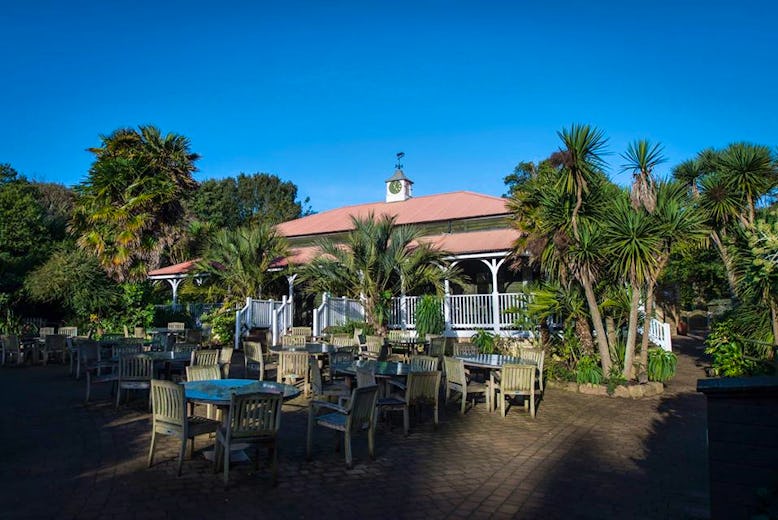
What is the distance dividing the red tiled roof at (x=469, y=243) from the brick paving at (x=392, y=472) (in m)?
10.0

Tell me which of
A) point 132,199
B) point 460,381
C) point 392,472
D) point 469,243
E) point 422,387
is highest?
point 132,199

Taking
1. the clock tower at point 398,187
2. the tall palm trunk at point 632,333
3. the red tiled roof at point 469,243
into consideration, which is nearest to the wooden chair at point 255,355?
the tall palm trunk at point 632,333

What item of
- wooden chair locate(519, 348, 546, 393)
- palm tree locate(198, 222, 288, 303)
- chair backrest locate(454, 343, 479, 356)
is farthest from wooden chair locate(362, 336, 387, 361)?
palm tree locate(198, 222, 288, 303)

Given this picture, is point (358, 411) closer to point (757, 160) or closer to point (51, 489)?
point (51, 489)

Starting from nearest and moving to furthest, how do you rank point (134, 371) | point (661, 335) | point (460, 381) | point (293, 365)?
point (134, 371), point (460, 381), point (293, 365), point (661, 335)

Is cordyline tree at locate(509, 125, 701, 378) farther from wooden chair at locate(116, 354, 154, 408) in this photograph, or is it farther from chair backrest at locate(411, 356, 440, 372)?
wooden chair at locate(116, 354, 154, 408)

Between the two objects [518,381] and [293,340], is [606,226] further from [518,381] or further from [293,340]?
[293,340]

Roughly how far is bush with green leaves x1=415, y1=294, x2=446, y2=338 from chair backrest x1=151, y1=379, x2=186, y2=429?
1232 centimetres

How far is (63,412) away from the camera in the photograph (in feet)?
30.2

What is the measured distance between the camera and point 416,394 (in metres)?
8.20

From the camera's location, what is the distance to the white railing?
55.3 ft

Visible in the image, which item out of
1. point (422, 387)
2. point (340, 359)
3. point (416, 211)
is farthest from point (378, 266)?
point (422, 387)

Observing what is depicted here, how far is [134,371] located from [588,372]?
912 cm

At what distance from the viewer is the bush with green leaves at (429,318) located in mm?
17969
